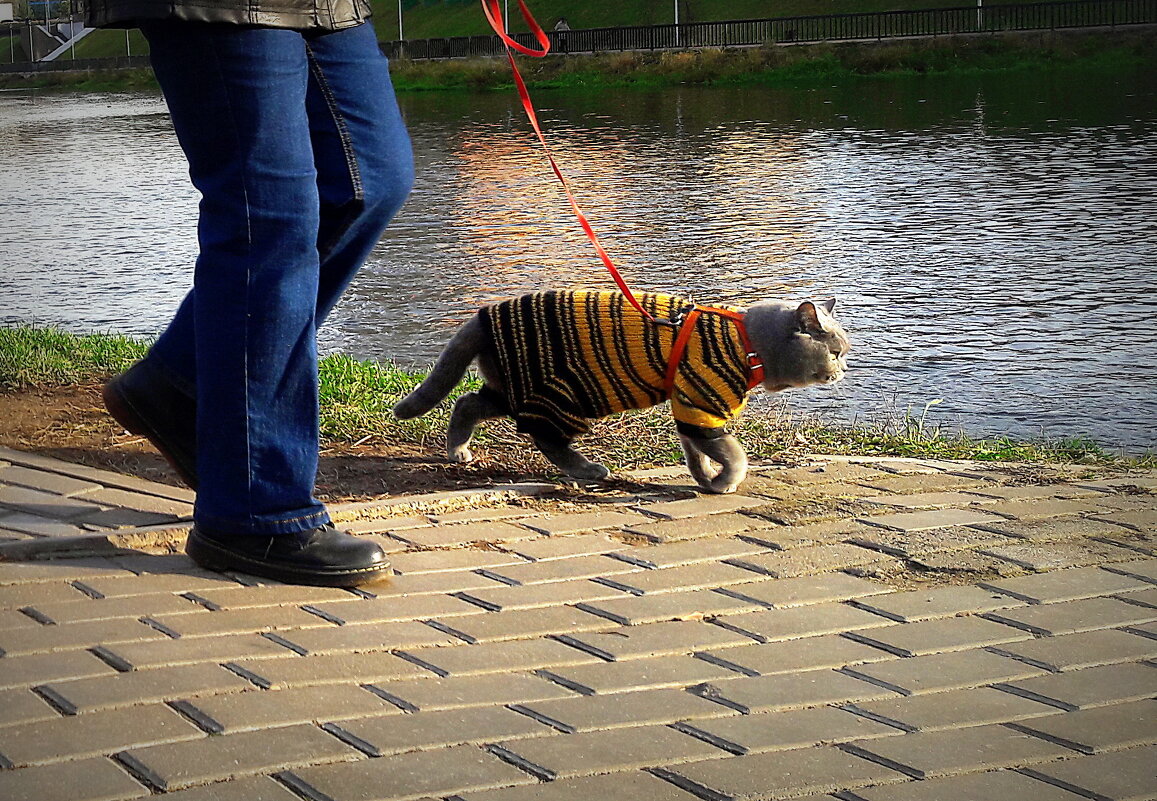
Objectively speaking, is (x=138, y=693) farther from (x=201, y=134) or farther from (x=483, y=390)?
(x=483, y=390)

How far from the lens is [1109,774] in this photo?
214 cm

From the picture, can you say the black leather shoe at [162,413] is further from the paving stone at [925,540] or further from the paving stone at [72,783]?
the paving stone at [925,540]

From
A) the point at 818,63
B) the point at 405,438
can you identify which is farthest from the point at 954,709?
the point at 818,63

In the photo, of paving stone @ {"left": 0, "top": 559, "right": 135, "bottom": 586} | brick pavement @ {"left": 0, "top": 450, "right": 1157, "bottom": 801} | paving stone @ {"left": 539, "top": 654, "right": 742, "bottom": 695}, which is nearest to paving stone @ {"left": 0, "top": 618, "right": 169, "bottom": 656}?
brick pavement @ {"left": 0, "top": 450, "right": 1157, "bottom": 801}

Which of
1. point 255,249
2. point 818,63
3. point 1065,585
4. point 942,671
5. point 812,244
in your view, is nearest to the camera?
point 942,671

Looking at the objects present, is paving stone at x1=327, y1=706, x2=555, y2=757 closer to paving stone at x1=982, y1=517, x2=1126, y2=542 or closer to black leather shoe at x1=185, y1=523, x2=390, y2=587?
black leather shoe at x1=185, y1=523, x2=390, y2=587

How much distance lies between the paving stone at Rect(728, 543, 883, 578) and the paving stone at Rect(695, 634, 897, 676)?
40 centimetres

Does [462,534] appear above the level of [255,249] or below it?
below

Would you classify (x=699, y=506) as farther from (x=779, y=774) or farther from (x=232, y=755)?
(x=232, y=755)

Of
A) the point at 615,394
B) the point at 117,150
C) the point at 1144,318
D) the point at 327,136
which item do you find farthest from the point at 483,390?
the point at 117,150

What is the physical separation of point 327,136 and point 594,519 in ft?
3.51

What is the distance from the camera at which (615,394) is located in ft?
13.4

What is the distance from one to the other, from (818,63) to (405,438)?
33092 mm

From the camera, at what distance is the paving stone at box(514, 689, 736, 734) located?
2.28 m
